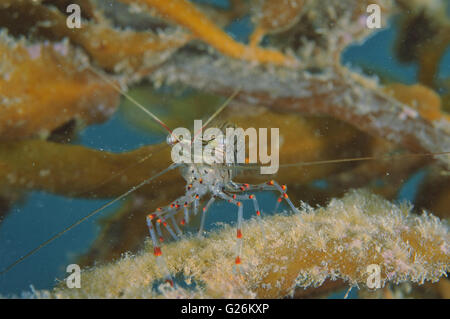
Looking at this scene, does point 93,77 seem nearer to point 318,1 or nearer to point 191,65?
point 191,65

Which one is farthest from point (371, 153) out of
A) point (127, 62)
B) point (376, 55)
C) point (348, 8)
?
point (127, 62)

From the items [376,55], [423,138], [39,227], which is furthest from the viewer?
[376,55]
